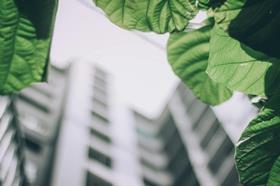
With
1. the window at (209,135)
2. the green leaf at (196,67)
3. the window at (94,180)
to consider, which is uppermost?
the green leaf at (196,67)

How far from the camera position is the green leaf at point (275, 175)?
110 centimetres

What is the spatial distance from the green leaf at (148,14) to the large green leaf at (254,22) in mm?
133

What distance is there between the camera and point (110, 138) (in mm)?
17359

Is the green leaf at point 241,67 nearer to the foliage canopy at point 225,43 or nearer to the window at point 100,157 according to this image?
the foliage canopy at point 225,43

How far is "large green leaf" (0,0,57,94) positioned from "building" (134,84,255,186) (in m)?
12.5

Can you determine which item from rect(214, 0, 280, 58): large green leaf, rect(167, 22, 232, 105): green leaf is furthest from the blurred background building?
rect(214, 0, 280, 58): large green leaf

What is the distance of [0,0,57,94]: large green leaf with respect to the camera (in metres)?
1.12

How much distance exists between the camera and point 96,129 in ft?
57.0

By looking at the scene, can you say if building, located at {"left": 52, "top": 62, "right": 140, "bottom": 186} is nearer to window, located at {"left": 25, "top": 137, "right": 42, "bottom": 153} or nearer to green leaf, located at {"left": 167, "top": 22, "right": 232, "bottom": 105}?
window, located at {"left": 25, "top": 137, "right": 42, "bottom": 153}

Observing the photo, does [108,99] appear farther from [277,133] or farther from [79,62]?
[277,133]

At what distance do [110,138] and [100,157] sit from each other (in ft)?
7.82

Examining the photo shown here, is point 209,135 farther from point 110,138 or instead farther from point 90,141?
point 90,141

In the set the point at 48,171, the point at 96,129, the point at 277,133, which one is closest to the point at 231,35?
the point at 277,133

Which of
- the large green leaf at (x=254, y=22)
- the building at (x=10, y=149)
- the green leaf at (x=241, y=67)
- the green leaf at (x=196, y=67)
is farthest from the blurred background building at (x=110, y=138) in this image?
the large green leaf at (x=254, y=22)
